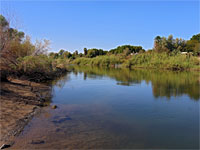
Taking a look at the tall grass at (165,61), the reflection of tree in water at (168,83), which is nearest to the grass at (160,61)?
the tall grass at (165,61)

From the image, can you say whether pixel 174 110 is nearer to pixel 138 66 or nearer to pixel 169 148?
pixel 169 148

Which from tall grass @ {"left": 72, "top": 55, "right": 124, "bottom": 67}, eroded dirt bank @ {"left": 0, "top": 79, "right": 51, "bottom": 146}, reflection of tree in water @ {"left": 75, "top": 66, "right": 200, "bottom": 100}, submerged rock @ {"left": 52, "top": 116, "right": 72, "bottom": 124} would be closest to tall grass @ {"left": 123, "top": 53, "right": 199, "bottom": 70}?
tall grass @ {"left": 72, "top": 55, "right": 124, "bottom": 67}

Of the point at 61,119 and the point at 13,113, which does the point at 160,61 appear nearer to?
the point at 61,119

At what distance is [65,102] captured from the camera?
9.52 metres

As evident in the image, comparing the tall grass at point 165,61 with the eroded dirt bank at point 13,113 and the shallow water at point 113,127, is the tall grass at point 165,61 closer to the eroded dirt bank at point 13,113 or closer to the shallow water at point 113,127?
the shallow water at point 113,127

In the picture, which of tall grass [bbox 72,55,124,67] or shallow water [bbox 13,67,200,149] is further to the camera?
tall grass [bbox 72,55,124,67]

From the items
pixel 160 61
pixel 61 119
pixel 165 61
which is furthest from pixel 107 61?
pixel 61 119

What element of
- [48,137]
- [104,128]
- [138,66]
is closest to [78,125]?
[104,128]

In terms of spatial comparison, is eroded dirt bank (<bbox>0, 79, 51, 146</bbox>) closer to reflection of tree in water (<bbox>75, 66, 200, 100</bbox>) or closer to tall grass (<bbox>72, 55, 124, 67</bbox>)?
reflection of tree in water (<bbox>75, 66, 200, 100</bbox>)

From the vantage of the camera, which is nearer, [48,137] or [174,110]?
[48,137]

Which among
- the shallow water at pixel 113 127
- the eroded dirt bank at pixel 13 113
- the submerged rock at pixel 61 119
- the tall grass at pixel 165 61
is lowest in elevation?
the shallow water at pixel 113 127

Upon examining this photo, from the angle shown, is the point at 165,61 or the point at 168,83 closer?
the point at 168,83

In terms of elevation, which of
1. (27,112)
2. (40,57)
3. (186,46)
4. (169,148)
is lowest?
(169,148)

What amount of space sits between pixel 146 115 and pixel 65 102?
427cm
